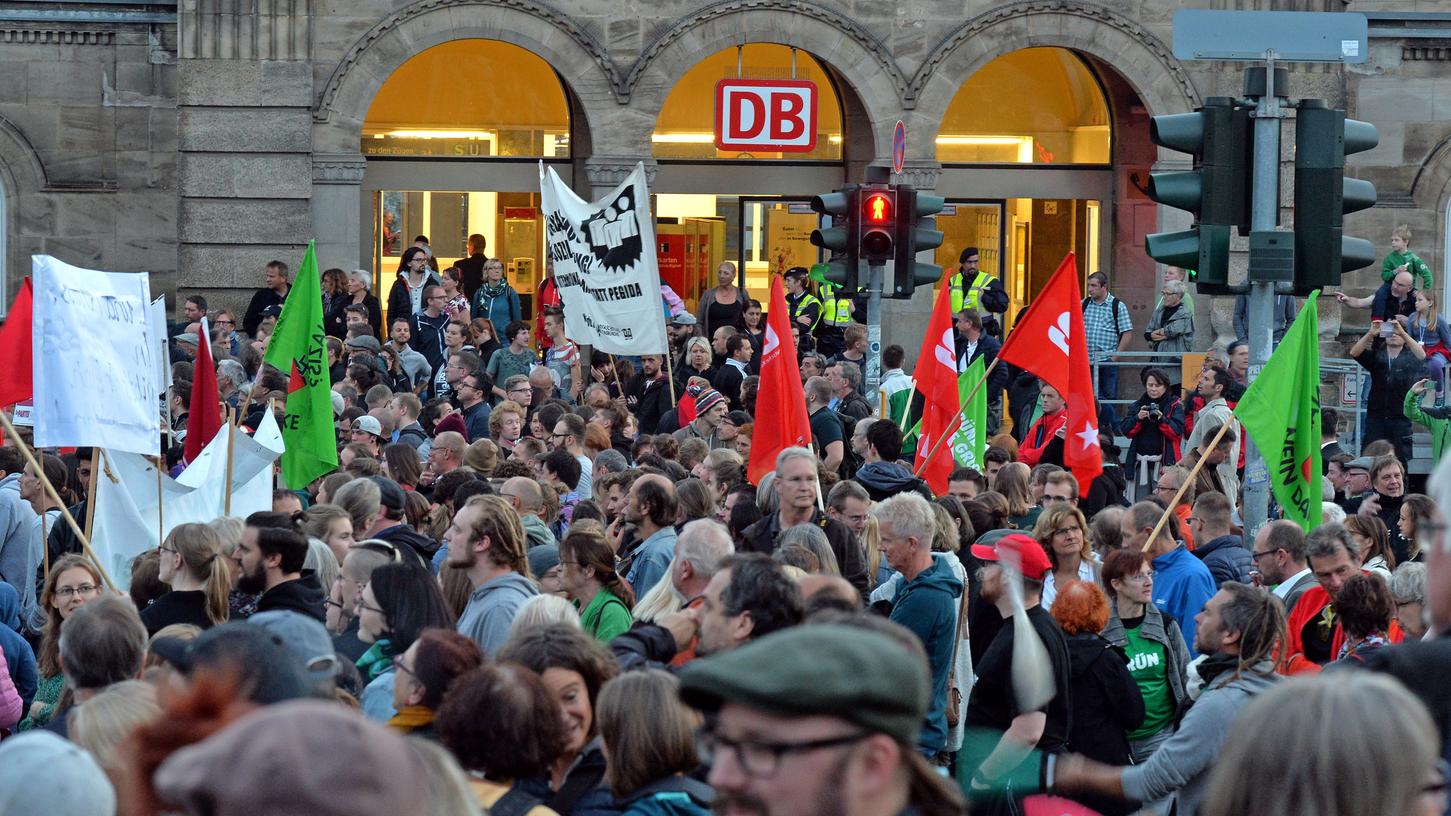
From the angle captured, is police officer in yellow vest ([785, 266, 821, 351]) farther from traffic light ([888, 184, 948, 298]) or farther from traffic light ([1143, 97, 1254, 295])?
traffic light ([1143, 97, 1254, 295])

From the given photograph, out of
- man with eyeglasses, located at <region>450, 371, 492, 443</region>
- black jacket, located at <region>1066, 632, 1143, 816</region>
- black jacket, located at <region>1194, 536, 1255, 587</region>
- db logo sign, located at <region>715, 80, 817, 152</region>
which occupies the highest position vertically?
db logo sign, located at <region>715, 80, 817, 152</region>

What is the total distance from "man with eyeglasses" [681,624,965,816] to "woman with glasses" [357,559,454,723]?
12.4 ft

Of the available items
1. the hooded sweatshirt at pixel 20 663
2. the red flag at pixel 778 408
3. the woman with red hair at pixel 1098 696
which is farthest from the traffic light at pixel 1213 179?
the hooded sweatshirt at pixel 20 663

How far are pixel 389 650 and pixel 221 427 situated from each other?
5.09m

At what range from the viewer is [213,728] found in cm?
305

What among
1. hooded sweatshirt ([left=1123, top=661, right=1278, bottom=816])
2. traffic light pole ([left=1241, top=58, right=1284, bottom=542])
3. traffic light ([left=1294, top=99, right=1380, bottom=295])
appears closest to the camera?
hooded sweatshirt ([left=1123, top=661, right=1278, bottom=816])

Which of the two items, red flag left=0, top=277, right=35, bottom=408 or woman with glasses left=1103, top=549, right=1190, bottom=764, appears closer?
woman with glasses left=1103, top=549, right=1190, bottom=764

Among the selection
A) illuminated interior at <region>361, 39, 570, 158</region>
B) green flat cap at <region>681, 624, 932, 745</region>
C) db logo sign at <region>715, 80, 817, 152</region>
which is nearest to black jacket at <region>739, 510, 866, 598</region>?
green flat cap at <region>681, 624, 932, 745</region>

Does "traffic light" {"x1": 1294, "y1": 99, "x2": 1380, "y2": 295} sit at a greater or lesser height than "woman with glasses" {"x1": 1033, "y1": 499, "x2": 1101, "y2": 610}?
greater

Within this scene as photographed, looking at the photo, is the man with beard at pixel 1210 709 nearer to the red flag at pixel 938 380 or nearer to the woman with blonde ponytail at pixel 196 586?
the woman with blonde ponytail at pixel 196 586

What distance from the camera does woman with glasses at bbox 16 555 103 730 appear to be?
295 inches

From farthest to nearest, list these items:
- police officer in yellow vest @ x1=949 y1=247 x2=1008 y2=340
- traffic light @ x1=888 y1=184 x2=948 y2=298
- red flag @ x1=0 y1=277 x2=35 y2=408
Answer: police officer in yellow vest @ x1=949 y1=247 x2=1008 y2=340 < traffic light @ x1=888 y1=184 x2=948 y2=298 < red flag @ x1=0 y1=277 x2=35 y2=408

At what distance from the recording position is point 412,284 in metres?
21.3

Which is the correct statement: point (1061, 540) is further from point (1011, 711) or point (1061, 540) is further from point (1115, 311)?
point (1115, 311)
